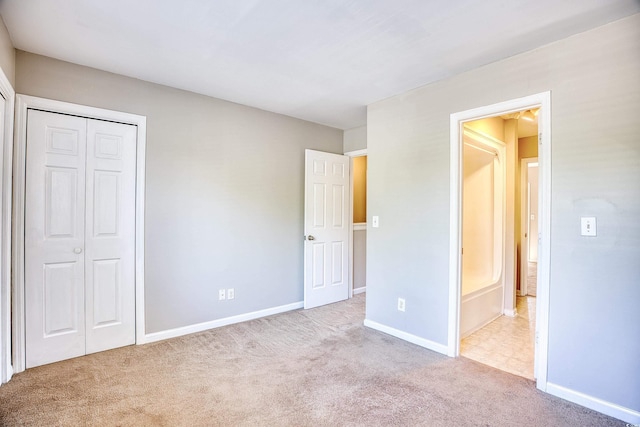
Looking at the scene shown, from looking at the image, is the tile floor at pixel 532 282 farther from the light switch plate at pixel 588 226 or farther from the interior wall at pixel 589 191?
the light switch plate at pixel 588 226

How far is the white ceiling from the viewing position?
1801 millimetres

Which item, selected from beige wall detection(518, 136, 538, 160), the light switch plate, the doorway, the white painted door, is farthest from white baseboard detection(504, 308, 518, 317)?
beige wall detection(518, 136, 538, 160)

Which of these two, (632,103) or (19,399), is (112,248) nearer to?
(19,399)

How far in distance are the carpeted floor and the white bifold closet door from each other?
239mm

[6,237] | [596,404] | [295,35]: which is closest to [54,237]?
[6,237]

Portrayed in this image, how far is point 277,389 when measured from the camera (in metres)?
2.17

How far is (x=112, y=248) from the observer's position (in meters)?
2.76

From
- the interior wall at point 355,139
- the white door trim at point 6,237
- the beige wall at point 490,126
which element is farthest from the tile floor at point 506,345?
the white door trim at point 6,237

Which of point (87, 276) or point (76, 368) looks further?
point (87, 276)

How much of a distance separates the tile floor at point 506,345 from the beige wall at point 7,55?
409 centimetres

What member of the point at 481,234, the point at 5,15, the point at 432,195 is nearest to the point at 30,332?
the point at 5,15

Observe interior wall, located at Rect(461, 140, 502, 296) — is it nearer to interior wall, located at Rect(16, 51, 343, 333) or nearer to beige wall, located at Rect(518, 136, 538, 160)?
beige wall, located at Rect(518, 136, 538, 160)

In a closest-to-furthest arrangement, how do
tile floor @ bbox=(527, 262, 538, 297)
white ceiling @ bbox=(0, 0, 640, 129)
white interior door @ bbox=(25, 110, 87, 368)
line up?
white ceiling @ bbox=(0, 0, 640, 129) < white interior door @ bbox=(25, 110, 87, 368) < tile floor @ bbox=(527, 262, 538, 297)

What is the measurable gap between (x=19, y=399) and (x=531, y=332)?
4.33 metres
